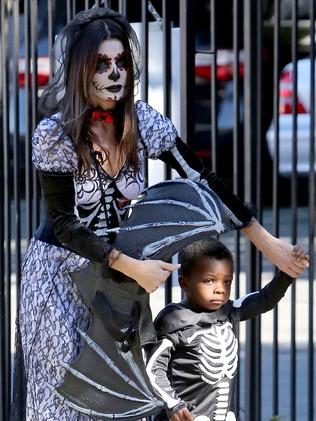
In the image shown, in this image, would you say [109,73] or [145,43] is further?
[145,43]

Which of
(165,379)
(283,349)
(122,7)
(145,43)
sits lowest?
(283,349)

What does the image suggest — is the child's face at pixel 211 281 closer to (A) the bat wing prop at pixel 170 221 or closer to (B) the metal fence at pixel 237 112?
(A) the bat wing prop at pixel 170 221

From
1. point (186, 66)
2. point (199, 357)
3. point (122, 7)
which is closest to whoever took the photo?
point (199, 357)

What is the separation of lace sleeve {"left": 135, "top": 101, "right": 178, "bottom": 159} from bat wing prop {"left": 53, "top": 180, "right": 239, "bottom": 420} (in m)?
0.16

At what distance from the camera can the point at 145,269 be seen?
3760 millimetres

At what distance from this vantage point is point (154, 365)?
13.6ft

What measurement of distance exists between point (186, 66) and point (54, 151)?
1.35m

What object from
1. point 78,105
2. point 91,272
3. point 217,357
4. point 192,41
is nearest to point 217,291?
point 217,357

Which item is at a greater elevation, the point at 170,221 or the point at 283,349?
the point at 170,221

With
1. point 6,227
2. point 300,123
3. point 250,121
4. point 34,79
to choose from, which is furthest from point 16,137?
point 300,123

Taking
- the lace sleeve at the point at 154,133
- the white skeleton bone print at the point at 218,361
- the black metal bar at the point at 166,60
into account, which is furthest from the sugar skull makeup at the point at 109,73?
the black metal bar at the point at 166,60

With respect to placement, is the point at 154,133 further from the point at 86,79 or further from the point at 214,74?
the point at 214,74

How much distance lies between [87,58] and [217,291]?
2.92ft

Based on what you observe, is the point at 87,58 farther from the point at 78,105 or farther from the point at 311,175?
the point at 311,175
